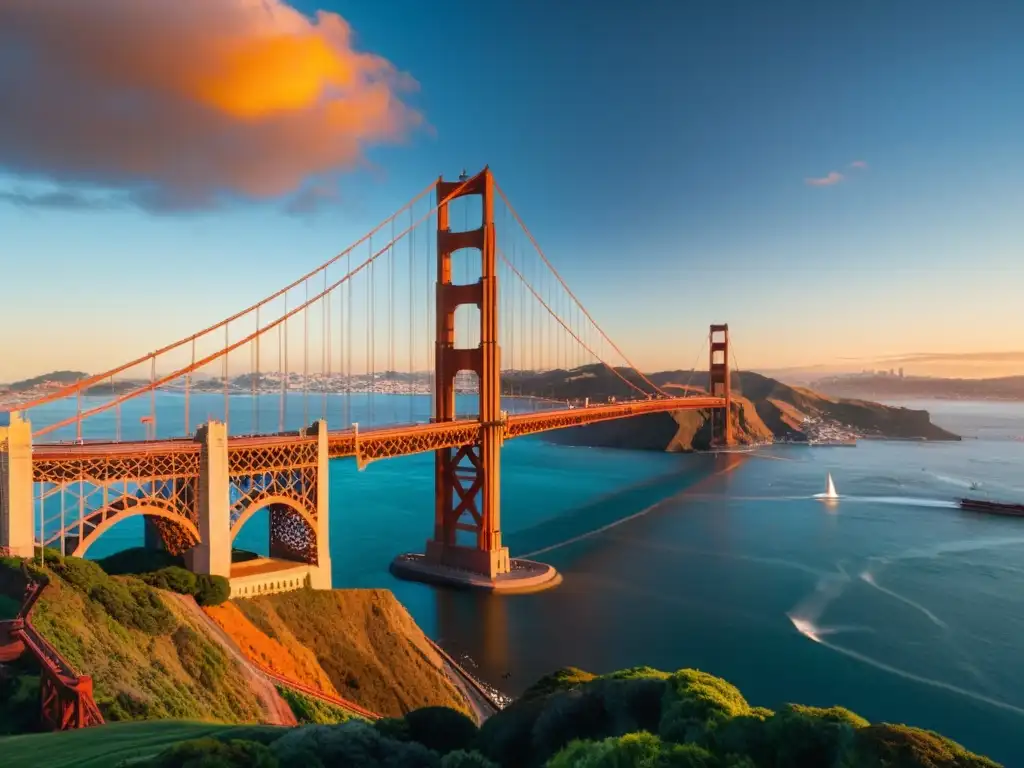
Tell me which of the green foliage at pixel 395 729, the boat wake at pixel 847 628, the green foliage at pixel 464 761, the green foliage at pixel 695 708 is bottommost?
the boat wake at pixel 847 628

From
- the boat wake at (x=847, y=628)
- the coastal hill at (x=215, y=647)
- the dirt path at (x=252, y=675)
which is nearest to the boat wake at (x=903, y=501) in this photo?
the boat wake at (x=847, y=628)

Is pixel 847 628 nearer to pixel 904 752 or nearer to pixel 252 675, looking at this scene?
pixel 252 675

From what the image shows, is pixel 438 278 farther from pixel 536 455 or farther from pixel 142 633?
pixel 536 455

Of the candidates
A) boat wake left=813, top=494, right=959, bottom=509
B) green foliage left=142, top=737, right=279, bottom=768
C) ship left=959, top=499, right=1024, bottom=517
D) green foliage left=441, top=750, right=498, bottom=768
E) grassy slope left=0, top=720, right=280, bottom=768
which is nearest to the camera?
green foliage left=142, top=737, right=279, bottom=768

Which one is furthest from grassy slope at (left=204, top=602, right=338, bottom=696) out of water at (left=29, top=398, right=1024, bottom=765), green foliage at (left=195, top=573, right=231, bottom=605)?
water at (left=29, top=398, right=1024, bottom=765)

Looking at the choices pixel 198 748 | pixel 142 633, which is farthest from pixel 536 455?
pixel 198 748

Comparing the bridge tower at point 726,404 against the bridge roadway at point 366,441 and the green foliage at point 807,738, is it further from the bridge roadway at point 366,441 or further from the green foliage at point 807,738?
the green foliage at point 807,738

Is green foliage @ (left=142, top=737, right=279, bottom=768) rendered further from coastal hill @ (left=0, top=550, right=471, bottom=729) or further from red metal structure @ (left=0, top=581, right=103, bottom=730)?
coastal hill @ (left=0, top=550, right=471, bottom=729)
